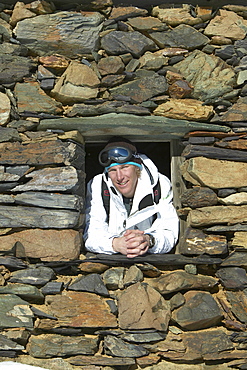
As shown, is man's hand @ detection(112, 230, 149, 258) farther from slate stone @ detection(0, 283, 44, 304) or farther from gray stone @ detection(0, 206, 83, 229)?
slate stone @ detection(0, 283, 44, 304)

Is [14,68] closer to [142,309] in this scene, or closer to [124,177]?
[124,177]

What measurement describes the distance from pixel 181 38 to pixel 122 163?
4.56ft

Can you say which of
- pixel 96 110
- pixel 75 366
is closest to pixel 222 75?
pixel 96 110

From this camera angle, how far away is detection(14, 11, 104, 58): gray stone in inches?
182

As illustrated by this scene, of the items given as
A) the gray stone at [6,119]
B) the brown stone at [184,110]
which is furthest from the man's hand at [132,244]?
the gray stone at [6,119]

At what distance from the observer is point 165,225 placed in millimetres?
4973

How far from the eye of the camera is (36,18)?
183 inches

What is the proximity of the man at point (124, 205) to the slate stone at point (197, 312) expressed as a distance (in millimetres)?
577

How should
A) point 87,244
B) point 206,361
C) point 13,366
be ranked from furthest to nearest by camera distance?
point 87,244
point 206,361
point 13,366

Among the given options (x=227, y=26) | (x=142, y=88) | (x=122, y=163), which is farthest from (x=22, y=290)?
(x=227, y=26)

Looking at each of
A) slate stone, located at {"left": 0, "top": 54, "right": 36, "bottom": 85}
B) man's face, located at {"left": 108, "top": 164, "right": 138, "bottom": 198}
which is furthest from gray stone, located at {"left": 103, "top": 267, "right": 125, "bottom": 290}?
slate stone, located at {"left": 0, "top": 54, "right": 36, "bottom": 85}

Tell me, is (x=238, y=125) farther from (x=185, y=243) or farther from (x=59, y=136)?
(x=59, y=136)

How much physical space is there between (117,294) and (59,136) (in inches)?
61.7

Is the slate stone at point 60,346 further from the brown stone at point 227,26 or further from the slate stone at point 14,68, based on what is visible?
the brown stone at point 227,26
